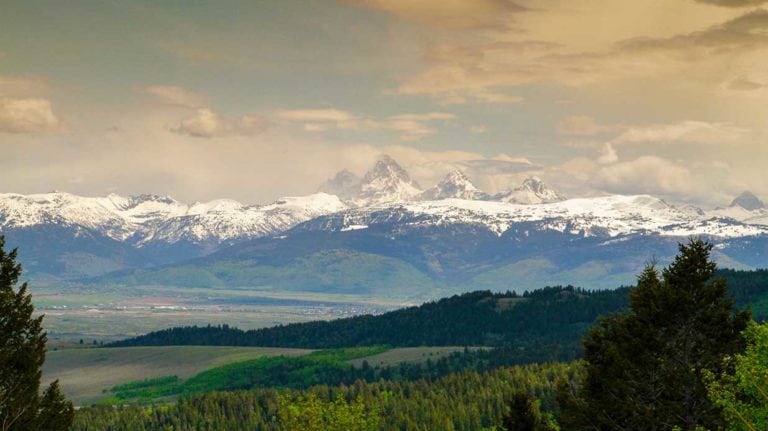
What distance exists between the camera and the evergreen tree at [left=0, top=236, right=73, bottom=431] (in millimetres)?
59719

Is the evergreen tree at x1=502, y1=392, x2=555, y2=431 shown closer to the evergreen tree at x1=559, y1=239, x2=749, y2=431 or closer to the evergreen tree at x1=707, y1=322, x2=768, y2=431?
the evergreen tree at x1=559, y1=239, x2=749, y2=431

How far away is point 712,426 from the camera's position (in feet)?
203

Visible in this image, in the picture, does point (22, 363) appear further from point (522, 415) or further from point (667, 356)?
point (667, 356)

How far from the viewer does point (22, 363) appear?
61.1 metres

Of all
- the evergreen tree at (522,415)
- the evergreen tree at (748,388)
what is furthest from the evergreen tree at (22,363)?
the evergreen tree at (748,388)

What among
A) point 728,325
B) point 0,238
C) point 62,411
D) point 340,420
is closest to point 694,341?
point 728,325

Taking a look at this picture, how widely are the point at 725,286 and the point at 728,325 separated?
105 inches

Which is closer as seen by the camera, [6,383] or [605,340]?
[6,383]

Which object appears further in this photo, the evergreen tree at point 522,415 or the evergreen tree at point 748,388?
the evergreen tree at point 522,415

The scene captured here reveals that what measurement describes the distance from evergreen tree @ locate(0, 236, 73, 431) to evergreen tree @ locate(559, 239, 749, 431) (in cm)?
3431

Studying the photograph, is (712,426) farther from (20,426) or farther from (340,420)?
(20,426)

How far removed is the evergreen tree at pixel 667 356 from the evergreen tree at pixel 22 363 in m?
34.3

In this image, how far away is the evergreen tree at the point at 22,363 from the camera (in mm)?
59719

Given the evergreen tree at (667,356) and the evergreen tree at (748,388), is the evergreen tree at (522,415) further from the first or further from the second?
the evergreen tree at (748,388)
